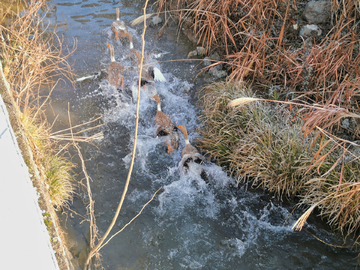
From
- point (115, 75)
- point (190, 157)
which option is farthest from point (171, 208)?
point (115, 75)

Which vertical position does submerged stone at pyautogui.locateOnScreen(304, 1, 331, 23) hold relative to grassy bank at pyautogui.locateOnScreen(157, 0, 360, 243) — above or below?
above

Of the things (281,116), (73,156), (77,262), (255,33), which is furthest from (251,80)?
(77,262)

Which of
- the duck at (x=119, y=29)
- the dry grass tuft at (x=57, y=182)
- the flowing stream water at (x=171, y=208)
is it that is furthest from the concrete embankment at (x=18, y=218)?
the duck at (x=119, y=29)

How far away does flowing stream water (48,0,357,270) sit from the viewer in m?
3.53

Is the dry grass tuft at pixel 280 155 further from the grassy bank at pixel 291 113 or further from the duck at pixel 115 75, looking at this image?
the duck at pixel 115 75

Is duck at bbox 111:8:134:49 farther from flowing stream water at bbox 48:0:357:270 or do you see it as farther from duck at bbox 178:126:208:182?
duck at bbox 178:126:208:182

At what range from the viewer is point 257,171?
420 cm

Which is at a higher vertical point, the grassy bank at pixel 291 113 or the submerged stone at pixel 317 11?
the submerged stone at pixel 317 11

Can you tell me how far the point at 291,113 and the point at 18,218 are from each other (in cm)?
391


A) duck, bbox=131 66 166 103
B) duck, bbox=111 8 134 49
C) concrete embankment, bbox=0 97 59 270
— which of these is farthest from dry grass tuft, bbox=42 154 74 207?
duck, bbox=111 8 134 49

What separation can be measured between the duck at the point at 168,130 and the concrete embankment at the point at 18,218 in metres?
2.52

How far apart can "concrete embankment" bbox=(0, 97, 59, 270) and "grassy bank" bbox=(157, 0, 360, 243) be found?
2649 mm

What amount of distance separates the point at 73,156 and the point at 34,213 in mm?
2346

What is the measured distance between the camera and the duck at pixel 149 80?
576 cm
